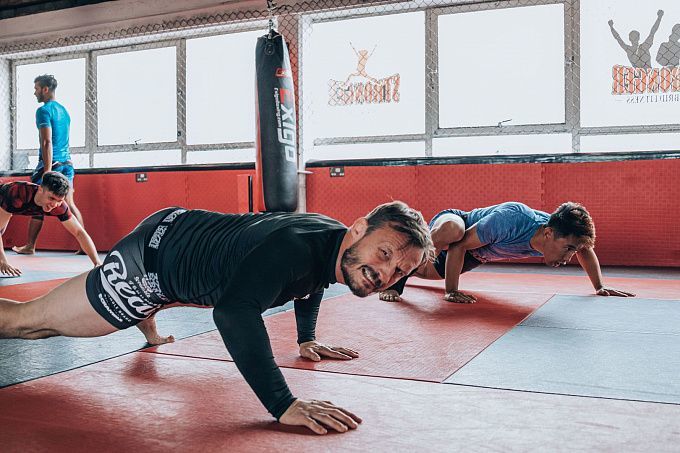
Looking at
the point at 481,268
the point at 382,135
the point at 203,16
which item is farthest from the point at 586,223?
the point at 203,16

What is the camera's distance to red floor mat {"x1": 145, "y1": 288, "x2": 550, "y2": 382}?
8.33 ft

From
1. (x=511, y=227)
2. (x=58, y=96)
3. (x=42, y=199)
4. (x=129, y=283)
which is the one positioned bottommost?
(x=129, y=283)

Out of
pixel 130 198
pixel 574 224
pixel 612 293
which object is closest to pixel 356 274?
pixel 574 224

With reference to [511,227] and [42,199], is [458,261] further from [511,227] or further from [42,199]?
[42,199]

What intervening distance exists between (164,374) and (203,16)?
6.12 m

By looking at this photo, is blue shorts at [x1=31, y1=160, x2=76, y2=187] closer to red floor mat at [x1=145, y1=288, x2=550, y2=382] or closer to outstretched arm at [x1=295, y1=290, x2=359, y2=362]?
red floor mat at [x1=145, y1=288, x2=550, y2=382]

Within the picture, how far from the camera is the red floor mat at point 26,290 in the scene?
4.18 m

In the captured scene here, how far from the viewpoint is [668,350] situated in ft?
8.97

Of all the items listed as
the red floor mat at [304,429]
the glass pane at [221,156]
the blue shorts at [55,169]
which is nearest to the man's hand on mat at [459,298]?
the red floor mat at [304,429]

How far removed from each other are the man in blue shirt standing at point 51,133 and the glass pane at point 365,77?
8.62ft

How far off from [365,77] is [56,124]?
3.38 meters

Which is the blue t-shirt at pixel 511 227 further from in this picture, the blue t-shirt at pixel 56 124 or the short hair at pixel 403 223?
the blue t-shirt at pixel 56 124

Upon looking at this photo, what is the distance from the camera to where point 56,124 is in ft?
23.2

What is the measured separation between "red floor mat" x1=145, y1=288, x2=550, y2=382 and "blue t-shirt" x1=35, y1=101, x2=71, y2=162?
14.3 feet
